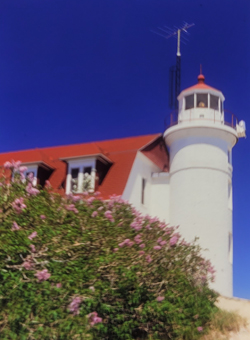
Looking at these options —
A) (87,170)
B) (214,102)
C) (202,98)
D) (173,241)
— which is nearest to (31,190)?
(173,241)

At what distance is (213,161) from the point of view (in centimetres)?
2075

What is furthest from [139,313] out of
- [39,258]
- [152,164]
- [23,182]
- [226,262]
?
[152,164]

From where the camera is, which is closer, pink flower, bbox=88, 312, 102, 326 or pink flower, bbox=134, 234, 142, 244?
pink flower, bbox=88, 312, 102, 326

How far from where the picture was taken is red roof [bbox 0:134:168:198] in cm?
2002

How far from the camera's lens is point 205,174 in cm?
2050

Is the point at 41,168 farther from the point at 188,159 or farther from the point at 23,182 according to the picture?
the point at 23,182

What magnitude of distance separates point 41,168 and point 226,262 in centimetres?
960

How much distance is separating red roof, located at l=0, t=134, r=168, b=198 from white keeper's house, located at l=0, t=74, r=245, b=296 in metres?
0.05

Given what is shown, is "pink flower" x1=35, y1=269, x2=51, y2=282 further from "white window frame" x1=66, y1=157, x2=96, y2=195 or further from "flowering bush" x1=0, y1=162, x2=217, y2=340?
"white window frame" x1=66, y1=157, x2=96, y2=195

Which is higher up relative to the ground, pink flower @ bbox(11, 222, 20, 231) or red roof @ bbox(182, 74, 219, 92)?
red roof @ bbox(182, 74, 219, 92)

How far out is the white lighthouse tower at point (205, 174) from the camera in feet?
64.8

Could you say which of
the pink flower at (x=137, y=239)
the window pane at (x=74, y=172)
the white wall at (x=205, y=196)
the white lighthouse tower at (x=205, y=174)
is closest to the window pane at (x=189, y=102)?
the white lighthouse tower at (x=205, y=174)

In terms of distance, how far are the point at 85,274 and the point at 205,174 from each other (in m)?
12.8

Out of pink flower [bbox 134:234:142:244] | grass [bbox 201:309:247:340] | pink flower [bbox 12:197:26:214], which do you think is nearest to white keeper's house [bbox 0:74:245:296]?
grass [bbox 201:309:247:340]
